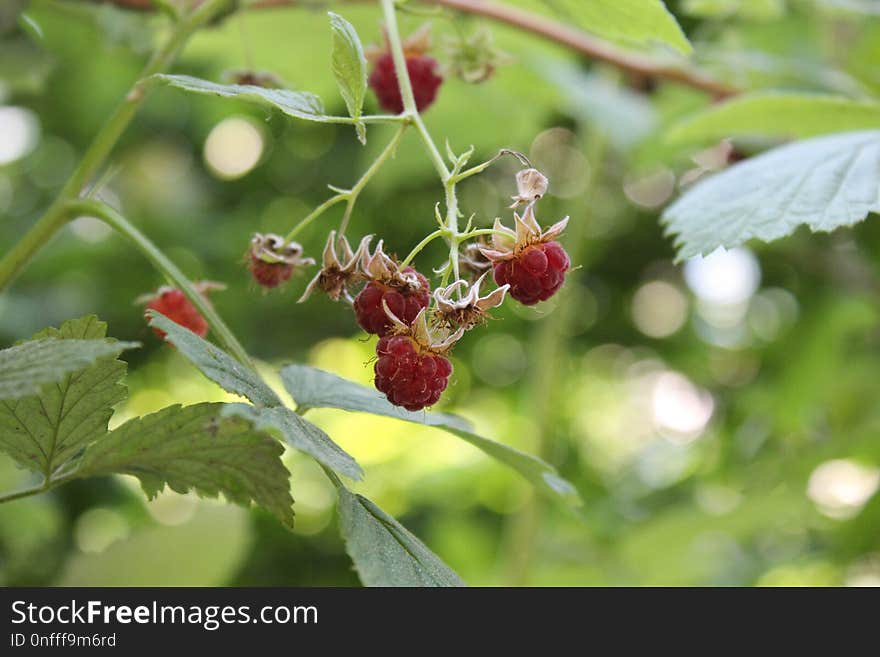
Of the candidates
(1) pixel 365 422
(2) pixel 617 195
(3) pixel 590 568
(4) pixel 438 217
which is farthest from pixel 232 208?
(4) pixel 438 217

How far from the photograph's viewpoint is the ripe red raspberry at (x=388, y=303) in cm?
61

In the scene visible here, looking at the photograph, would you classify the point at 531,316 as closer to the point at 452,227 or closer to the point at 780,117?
the point at 780,117

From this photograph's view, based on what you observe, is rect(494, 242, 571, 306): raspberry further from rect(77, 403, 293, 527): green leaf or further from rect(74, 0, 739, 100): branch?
rect(74, 0, 739, 100): branch

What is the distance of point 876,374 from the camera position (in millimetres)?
1844

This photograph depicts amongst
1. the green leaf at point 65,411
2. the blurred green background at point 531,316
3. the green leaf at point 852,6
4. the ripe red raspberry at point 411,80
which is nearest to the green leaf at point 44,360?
the green leaf at point 65,411

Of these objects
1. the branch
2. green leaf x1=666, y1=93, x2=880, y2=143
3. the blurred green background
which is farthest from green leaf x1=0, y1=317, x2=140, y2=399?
the blurred green background

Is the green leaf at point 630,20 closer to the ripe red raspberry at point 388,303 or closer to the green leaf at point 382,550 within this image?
the ripe red raspberry at point 388,303

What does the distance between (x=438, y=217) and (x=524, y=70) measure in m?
0.86

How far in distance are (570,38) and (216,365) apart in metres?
0.78

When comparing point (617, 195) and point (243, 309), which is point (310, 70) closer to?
point (243, 309)

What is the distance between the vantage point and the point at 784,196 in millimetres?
799

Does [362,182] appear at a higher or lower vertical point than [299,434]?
higher

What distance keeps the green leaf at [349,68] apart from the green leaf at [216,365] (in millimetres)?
152

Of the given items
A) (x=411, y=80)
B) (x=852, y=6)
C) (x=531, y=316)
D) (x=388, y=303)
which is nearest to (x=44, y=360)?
(x=388, y=303)
